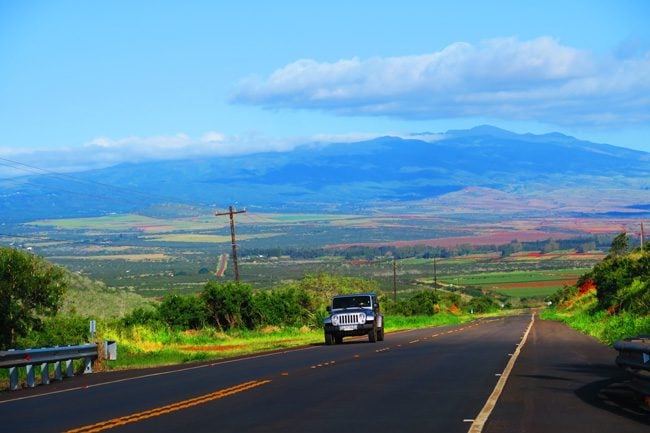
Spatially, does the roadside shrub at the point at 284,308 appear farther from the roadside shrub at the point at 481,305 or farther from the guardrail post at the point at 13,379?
the roadside shrub at the point at 481,305

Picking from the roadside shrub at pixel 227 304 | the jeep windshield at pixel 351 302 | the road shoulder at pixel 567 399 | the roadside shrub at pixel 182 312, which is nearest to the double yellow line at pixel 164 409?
the road shoulder at pixel 567 399

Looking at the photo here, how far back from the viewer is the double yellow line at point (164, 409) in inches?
623

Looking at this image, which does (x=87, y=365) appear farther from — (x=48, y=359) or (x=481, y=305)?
(x=481, y=305)

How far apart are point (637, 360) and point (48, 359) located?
13034mm

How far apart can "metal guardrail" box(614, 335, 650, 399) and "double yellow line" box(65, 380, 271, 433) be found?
6804 mm

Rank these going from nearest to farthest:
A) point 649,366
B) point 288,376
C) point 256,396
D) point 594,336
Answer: point 649,366 → point 256,396 → point 288,376 → point 594,336

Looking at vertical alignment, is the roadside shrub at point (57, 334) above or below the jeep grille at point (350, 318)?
above

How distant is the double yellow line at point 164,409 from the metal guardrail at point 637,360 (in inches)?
268

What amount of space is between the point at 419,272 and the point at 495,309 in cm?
5185

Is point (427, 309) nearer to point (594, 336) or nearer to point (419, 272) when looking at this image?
point (594, 336)

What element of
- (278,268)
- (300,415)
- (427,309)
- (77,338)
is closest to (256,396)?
(300,415)

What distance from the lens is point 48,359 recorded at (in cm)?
2511

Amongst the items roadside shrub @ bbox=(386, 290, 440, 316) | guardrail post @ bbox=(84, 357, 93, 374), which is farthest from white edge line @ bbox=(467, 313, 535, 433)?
roadside shrub @ bbox=(386, 290, 440, 316)

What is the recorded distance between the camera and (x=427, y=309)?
324ft
